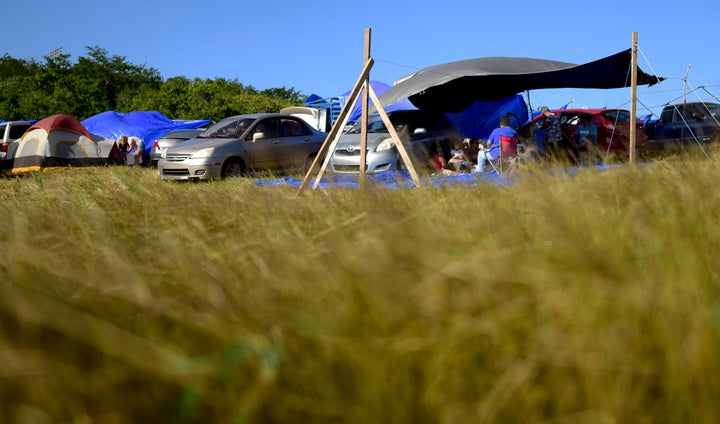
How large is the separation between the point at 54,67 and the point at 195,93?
86.1 feet

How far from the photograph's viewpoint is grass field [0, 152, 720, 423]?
1.31 metres

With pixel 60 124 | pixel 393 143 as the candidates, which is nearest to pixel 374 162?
pixel 393 143

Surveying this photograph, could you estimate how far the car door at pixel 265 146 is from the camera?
1292 centimetres

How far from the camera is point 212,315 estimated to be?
153 cm

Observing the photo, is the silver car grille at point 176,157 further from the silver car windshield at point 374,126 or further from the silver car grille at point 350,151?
the silver car windshield at point 374,126

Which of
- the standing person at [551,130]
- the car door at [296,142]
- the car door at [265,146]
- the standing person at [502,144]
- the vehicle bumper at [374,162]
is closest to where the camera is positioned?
the standing person at [502,144]

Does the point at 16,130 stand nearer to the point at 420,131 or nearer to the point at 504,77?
the point at 420,131

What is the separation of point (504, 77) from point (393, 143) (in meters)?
2.34

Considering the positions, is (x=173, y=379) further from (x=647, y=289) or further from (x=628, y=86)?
(x=628, y=86)

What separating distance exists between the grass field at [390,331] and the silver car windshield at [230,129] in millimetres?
11419

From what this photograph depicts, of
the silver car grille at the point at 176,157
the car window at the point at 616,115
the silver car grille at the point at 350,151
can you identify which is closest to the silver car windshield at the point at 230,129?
the silver car grille at the point at 176,157

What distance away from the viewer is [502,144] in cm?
1034

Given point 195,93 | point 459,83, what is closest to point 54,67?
point 195,93

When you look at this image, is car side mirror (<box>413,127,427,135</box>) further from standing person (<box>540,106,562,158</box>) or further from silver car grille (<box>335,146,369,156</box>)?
standing person (<box>540,106,562,158</box>)
